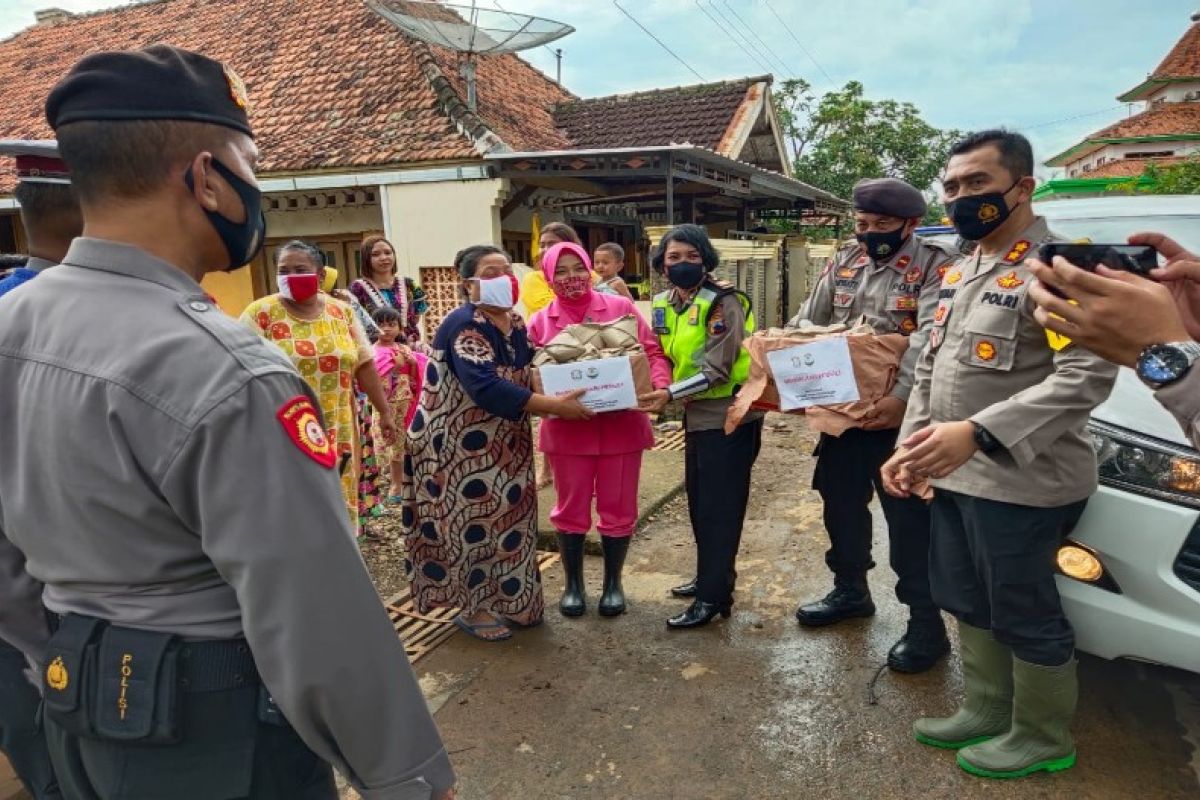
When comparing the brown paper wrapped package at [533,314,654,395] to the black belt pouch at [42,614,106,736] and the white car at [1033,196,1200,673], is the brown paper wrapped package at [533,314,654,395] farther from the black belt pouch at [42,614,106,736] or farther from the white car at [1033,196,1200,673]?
the black belt pouch at [42,614,106,736]

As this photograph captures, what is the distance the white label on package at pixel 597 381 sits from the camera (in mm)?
3127

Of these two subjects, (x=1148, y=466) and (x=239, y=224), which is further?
(x=1148, y=466)

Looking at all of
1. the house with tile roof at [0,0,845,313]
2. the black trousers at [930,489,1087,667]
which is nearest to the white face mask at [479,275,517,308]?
the black trousers at [930,489,1087,667]

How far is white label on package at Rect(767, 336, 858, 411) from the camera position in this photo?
2.80 meters

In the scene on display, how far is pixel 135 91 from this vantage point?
106 cm

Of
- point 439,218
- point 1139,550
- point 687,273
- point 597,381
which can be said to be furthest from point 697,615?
point 439,218

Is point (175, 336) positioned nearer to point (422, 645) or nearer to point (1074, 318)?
point (1074, 318)

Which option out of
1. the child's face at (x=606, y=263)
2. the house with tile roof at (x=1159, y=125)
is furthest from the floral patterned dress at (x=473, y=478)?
the house with tile roof at (x=1159, y=125)

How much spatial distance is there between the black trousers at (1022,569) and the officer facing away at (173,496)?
173 centimetres

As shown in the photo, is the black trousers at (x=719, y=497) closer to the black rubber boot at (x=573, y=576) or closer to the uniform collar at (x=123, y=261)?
the black rubber boot at (x=573, y=576)

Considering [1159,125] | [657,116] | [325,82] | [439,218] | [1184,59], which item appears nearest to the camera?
[439,218]

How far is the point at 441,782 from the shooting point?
1219mm

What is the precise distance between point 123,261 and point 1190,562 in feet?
8.60

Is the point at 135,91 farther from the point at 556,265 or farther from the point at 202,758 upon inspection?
the point at 556,265
